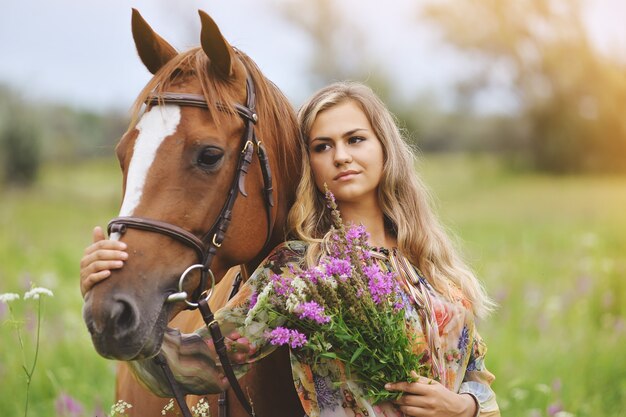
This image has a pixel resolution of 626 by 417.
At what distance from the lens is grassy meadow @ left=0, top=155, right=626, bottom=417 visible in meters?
4.45

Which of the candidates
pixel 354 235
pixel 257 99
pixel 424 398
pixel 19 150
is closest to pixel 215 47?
pixel 257 99

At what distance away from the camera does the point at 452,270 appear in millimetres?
2617

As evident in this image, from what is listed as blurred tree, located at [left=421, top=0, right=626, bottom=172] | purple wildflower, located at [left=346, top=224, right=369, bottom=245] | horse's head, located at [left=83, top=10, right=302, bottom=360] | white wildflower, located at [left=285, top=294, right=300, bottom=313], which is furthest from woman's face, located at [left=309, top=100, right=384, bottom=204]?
blurred tree, located at [left=421, top=0, right=626, bottom=172]

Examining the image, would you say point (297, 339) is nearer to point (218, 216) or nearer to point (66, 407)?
point (218, 216)

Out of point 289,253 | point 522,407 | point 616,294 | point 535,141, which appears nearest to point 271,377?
point 289,253

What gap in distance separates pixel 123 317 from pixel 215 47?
97 centimetres

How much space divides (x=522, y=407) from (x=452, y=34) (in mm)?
23004

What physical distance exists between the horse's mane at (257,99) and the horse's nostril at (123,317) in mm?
656

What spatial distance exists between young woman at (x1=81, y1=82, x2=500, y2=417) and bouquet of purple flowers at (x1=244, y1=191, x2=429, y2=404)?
Answer: 0.25 feet

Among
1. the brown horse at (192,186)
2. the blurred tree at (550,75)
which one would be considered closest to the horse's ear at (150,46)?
the brown horse at (192,186)

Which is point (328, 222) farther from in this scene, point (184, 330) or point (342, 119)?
point (184, 330)

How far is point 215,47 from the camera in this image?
7.52 ft

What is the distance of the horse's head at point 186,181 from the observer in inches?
76.9

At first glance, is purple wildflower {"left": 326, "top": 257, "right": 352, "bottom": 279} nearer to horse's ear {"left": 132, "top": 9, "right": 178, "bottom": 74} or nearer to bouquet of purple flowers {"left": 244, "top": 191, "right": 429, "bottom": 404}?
bouquet of purple flowers {"left": 244, "top": 191, "right": 429, "bottom": 404}
